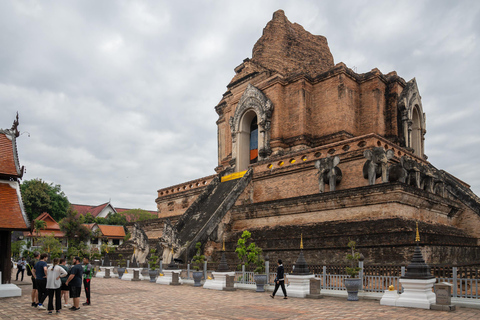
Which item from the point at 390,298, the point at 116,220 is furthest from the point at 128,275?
the point at 116,220

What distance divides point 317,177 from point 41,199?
41.0 metres

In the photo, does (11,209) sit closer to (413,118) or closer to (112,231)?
(413,118)

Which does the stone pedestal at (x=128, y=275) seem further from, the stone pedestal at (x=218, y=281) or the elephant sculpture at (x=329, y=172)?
the elephant sculpture at (x=329, y=172)

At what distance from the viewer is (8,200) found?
44.5 feet

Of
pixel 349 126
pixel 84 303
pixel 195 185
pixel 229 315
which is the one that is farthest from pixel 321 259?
pixel 195 185

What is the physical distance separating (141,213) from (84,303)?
54214 millimetres

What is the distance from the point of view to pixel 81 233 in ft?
140

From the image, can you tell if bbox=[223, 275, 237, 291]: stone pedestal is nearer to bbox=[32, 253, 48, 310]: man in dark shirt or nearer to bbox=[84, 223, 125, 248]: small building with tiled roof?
bbox=[32, 253, 48, 310]: man in dark shirt

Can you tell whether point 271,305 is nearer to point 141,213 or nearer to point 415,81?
point 415,81

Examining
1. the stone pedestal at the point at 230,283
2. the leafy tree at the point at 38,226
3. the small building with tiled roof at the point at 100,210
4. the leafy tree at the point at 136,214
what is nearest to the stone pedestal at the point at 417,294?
the stone pedestal at the point at 230,283

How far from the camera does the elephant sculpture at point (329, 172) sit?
18036mm

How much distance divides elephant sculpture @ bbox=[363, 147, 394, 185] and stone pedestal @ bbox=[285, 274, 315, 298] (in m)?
6.21

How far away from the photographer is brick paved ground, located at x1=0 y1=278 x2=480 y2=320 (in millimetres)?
8734

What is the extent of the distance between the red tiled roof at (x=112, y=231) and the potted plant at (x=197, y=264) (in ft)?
121
